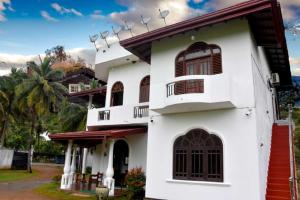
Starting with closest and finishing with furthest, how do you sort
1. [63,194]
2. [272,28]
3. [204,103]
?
1. [204,103]
2. [272,28]
3. [63,194]

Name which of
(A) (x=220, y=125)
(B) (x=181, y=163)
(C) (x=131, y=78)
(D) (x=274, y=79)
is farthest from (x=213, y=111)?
(D) (x=274, y=79)

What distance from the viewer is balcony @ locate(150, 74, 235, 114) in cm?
945

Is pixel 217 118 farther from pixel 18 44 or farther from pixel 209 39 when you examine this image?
pixel 18 44

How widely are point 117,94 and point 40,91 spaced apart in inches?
562

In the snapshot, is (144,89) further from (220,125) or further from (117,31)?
(220,125)

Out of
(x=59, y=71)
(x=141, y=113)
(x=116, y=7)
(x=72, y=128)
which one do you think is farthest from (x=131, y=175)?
(x=59, y=71)

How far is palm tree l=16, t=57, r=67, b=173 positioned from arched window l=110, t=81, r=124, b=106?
13.5m

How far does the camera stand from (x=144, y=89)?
15633 mm

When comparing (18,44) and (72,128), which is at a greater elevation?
(18,44)

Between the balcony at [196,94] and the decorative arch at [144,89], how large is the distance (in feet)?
15.1

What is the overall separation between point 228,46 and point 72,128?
56.8 ft

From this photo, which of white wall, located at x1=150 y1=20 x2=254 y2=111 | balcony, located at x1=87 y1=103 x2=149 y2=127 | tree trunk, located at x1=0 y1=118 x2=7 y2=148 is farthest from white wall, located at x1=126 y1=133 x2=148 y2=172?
tree trunk, located at x1=0 y1=118 x2=7 y2=148

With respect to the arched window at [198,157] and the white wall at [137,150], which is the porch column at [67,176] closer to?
the white wall at [137,150]

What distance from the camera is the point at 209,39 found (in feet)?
35.9
